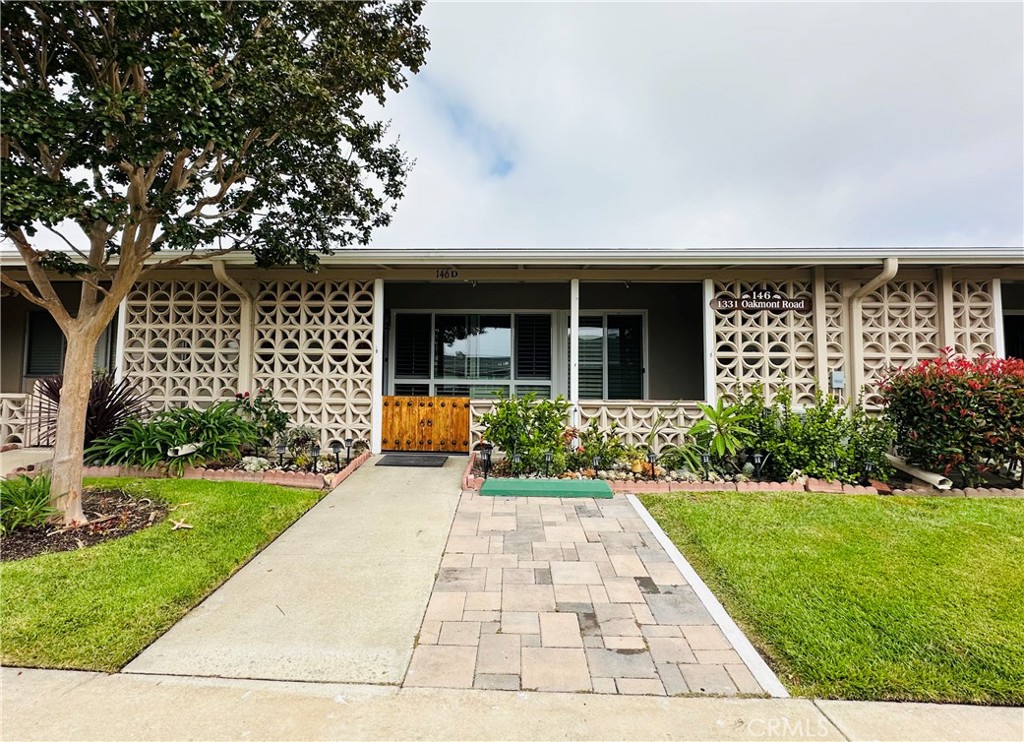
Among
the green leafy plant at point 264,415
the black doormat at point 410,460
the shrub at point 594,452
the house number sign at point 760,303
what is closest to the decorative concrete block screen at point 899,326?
the house number sign at point 760,303

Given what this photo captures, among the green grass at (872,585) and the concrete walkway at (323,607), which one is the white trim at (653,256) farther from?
the concrete walkway at (323,607)

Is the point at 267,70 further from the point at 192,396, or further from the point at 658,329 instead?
the point at 658,329

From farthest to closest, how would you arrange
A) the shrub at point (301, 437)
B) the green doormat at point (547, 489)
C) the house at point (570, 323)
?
1. the shrub at point (301, 437)
2. the house at point (570, 323)
3. the green doormat at point (547, 489)

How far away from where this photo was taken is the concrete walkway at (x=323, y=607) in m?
2.18

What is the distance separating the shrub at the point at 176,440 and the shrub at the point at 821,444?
21.0 feet

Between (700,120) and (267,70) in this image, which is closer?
(267,70)

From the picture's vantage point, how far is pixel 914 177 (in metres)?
11.8

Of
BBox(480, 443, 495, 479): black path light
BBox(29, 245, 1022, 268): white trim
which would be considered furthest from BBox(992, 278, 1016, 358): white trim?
BBox(480, 443, 495, 479): black path light

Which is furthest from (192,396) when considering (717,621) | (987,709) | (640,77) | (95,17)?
(640,77)

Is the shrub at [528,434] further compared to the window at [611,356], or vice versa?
the window at [611,356]

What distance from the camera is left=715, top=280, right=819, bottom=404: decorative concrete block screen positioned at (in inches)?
251

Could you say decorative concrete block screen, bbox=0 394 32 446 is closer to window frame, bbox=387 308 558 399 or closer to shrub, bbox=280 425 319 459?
shrub, bbox=280 425 319 459

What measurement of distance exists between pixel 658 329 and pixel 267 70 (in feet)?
22.7

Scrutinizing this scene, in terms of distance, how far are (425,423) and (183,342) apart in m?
3.94
